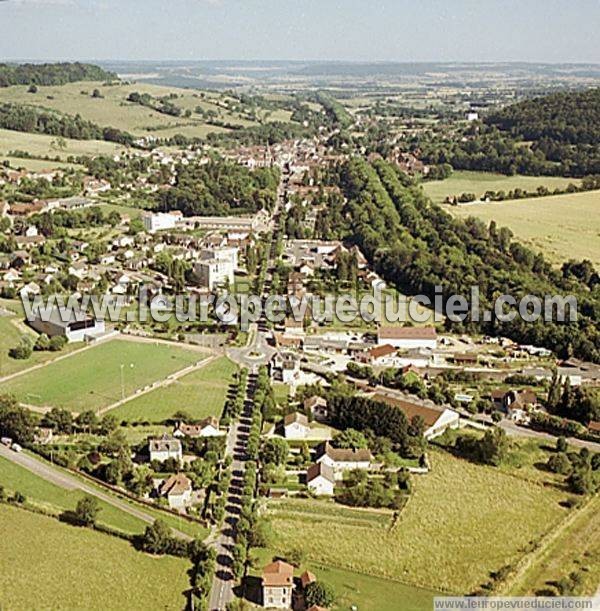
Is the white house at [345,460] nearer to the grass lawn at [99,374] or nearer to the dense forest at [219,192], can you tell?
the grass lawn at [99,374]

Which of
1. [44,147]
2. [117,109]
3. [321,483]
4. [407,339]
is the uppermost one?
[117,109]

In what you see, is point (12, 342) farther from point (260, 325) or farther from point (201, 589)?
point (201, 589)

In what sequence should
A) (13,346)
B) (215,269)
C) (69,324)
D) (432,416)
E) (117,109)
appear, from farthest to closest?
(117,109) < (215,269) < (69,324) < (13,346) < (432,416)

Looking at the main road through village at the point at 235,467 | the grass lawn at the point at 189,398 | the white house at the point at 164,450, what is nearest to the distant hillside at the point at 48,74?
the main road through village at the point at 235,467

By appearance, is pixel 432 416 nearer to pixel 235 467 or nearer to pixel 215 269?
pixel 235 467

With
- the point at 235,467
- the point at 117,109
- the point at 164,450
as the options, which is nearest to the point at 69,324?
the point at 164,450
